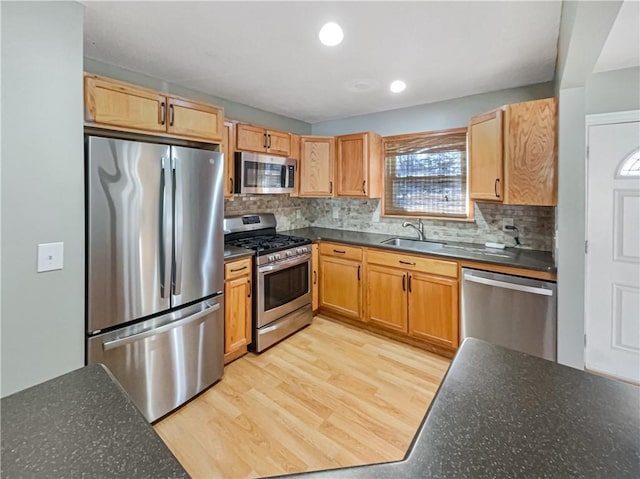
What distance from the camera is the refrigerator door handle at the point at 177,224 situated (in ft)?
6.63

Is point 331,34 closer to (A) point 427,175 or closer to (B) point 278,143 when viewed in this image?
(B) point 278,143

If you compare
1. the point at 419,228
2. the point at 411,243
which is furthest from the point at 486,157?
the point at 411,243

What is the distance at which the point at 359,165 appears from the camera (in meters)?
3.59

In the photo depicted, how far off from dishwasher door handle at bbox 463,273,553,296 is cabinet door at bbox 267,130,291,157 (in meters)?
2.27

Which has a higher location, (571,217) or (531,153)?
(531,153)

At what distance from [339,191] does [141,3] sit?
2.53m

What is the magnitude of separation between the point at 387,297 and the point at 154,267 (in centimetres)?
215

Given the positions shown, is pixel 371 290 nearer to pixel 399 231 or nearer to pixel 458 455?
pixel 399 231

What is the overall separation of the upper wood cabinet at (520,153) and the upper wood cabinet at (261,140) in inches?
77.6

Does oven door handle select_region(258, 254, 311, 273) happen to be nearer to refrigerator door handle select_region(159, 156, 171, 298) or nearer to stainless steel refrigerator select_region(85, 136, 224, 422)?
stainless steel refrigerator select_region(85, 136, 224, 422)

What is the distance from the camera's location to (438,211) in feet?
11.3

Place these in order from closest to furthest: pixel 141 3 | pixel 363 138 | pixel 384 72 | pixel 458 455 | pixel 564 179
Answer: pixel 458 455, pixel 141 3, pixel 564 179, pixel 384 72, pixel 363 138

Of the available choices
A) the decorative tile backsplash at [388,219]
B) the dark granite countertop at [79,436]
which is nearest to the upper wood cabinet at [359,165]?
the decorative tile backsplash at [388,219]

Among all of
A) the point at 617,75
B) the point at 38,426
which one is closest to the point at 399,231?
the point at 617,75
